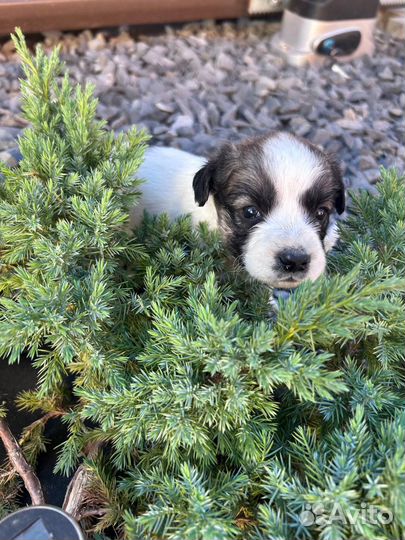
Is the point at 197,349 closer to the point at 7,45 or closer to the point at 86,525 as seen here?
the point at 86,525

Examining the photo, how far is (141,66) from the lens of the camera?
13.2 feet

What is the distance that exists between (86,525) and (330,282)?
3.12 ft

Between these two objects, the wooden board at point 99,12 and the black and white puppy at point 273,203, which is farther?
the wooden board at point 99,12

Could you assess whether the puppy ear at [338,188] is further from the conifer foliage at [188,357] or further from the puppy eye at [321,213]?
the conifer foliage at [188,357]

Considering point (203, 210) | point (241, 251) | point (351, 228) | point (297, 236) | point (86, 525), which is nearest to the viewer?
point (86, 525)

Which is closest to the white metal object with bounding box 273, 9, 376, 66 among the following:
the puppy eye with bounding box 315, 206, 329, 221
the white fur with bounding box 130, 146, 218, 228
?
the white fur with bounding box 130, 146, 218, 228

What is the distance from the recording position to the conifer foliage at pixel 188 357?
1.08 meters

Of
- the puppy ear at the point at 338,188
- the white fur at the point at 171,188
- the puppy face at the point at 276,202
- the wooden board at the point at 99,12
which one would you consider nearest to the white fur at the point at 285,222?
the puppy face at the point at 276,202

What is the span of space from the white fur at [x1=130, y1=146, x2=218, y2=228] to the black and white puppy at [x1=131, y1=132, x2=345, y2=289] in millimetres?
11

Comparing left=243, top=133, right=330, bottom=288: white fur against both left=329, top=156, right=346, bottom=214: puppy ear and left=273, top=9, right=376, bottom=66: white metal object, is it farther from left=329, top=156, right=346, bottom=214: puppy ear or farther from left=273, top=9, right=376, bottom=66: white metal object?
left=273, top=9, right=376, bottom=66: white metal object

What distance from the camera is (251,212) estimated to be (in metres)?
2.18

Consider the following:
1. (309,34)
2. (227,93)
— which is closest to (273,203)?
(227,93)

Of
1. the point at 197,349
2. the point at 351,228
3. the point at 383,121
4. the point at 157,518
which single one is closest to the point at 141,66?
the point at 383,121

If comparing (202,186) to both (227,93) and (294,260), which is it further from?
(227,93)
